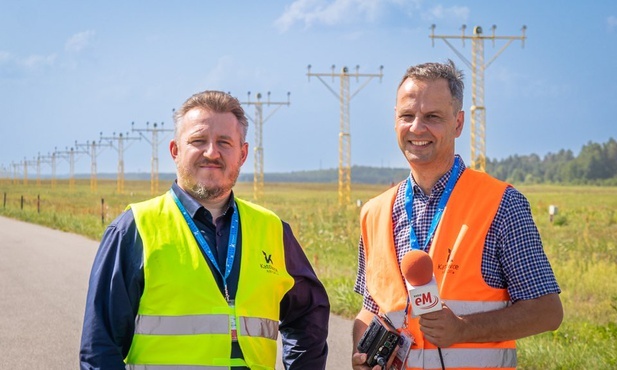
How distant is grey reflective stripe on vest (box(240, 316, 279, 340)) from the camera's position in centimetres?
384

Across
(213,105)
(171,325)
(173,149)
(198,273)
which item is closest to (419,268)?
(198,273)

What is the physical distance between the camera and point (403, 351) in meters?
3.68

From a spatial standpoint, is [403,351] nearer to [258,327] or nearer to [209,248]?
[258,327]

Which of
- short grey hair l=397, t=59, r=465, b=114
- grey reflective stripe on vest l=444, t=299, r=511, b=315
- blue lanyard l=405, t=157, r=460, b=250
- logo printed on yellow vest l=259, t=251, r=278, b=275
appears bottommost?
grey reflective stripe on vest l=444, t=299, r=511, b=315

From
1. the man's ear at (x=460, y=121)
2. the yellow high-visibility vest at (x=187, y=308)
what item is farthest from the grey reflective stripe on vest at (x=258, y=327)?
the man's ear at (x=460, y=121)

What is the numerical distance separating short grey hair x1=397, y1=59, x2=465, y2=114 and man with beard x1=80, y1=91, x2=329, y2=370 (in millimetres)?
844

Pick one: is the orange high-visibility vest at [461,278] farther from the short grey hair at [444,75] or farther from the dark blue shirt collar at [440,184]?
the short grey hair at [444,75]

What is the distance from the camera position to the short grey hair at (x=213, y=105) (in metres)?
4.00

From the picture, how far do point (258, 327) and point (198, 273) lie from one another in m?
0.38

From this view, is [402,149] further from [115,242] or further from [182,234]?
[115,242]

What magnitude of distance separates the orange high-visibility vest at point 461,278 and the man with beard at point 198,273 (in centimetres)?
56

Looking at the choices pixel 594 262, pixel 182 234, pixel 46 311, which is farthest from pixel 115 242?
pixel 594 262

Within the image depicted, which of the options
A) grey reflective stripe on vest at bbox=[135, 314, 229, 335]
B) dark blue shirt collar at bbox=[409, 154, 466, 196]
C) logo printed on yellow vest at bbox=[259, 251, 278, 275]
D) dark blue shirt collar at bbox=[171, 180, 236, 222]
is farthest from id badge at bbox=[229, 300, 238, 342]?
dark blue shirt collar at bbox=[409, 154, 466, 196]

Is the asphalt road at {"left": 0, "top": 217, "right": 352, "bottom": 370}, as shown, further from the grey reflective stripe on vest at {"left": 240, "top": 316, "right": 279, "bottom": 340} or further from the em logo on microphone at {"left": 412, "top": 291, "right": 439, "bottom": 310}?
the em logo on microphone at {"left": 412, "top": 291, "right": 439, "bottom": 310}
